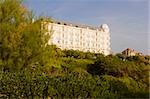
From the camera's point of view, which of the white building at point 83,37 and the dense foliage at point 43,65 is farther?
the white building at point 83,37

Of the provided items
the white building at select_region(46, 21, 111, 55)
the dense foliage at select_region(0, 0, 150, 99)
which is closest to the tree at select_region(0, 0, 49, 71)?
the dense foliage at select_region(0, 0, 150, 99)

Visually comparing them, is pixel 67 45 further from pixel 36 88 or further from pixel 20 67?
pixel 36 88

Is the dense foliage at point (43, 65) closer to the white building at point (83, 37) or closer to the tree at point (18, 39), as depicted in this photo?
the tree at point (18, 39)

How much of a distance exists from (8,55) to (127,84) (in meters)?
6.87

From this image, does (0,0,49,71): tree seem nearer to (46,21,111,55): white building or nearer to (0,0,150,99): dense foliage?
(0,0,150,99): dense foliage

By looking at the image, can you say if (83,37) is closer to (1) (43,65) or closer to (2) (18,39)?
(1) (43,65)

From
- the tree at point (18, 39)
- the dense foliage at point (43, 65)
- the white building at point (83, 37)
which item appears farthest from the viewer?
the white building at point (83, 37)

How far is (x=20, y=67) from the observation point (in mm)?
19125

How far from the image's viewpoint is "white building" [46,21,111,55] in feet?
267

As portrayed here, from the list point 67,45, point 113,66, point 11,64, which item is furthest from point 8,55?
point 67,45

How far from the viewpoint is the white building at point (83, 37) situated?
81.4m

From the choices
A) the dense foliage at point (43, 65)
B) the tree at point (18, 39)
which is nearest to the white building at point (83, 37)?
the dense foliage at point (43, 65)

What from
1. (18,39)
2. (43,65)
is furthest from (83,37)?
(18,39)

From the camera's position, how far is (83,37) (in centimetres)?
8844
